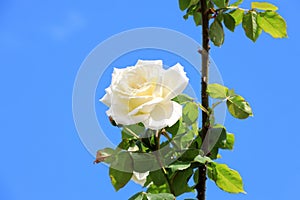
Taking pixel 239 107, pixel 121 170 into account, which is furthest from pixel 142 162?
pixel 239 107

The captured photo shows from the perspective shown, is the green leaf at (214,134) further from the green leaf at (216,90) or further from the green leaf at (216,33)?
the green leaf at (216,33)

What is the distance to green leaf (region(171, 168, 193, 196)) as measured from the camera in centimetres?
101

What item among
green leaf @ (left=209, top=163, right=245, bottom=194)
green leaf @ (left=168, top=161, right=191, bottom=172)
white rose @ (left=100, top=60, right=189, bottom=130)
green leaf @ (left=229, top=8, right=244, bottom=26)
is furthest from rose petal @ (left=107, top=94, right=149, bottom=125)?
green leaf @ (left=229, top=8, right=244, bottom=26)

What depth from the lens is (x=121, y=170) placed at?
3.29ft

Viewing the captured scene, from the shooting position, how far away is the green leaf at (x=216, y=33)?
3.74 ft

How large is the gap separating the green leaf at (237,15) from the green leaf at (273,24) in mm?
52

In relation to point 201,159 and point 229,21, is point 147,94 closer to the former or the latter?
point 201,159

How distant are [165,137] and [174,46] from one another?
20 centimetres

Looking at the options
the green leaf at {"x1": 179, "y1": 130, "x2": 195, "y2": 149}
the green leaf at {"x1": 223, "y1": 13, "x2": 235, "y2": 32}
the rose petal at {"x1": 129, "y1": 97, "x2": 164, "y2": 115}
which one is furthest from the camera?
the green leaf at {"x1": 223, "y1": 13, "x2": 235, "y2": 32}

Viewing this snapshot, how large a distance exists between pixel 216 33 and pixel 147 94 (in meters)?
0.29

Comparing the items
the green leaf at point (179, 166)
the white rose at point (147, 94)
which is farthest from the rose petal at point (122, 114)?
the green leaf at point (179, 166)

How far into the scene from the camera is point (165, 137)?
1.05 metres

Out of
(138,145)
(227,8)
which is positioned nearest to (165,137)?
(138,145)

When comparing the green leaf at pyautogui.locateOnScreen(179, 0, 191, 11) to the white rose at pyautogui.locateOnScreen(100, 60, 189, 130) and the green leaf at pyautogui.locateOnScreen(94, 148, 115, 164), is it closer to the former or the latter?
the white rose at pyautogui.locateOnScreen(100, 60, 189, 130)
